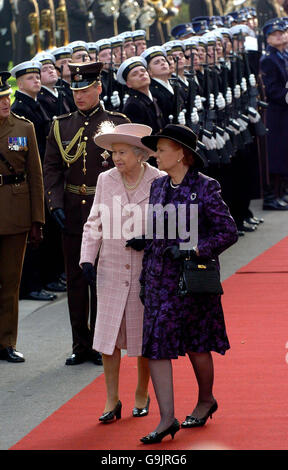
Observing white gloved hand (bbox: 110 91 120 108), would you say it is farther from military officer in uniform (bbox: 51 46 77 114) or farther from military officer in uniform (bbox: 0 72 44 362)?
military officer in uniform (bbox: 0 72 44 362)

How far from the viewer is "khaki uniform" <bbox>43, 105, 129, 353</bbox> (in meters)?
7.38

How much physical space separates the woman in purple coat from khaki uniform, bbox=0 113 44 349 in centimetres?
200

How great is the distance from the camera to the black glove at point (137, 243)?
6.11 metres

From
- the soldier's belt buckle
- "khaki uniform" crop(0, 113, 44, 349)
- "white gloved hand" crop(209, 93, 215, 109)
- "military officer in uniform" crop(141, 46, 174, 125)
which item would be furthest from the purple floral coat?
"white gloved hand" crop(209, 93, 215, 109)

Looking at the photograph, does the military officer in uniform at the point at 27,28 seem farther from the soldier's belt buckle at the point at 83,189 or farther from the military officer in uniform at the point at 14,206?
the soldier's belt buckle at the point at 83,189

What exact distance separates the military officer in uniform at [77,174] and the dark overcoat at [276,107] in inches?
269

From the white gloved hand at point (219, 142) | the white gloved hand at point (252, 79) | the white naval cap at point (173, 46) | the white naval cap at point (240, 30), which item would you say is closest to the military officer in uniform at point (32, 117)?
the white naval cap at point (173, 46)

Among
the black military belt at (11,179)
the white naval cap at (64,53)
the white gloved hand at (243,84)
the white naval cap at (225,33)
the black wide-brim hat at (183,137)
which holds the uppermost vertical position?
the white naval cap at (225,33)

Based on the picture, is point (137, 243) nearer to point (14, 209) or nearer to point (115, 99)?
point (14, 209)

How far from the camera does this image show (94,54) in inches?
445

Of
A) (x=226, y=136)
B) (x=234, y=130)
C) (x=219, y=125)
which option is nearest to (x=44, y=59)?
(x=226, y=136)

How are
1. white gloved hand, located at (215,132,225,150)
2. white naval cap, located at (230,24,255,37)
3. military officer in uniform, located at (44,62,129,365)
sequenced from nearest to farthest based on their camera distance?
1. military officer in uniform, located at (44,62,129,365)
2. white gloved hand, located at (215,132,225,150)
3. white naval cap, located at (230,24,255,37)

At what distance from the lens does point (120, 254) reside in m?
6.25

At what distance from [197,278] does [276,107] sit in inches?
347
